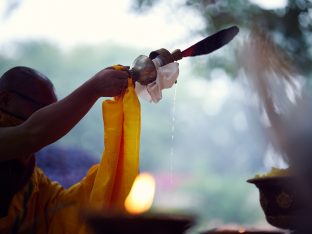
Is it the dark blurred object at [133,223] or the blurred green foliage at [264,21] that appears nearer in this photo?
the dark blurred object at [133,223]

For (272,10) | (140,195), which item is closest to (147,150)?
(272,10)

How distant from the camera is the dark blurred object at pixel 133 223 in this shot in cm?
96

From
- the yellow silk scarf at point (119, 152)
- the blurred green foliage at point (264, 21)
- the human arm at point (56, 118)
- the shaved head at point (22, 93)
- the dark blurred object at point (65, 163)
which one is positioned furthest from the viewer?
the blurred green foliage at point (264, 21)

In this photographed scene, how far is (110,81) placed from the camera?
2.20m

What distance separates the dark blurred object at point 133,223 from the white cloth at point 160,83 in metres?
1.31

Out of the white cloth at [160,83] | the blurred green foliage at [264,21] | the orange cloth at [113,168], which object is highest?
the blurred green foliage at [264,21]

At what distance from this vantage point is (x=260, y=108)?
480 centimetres

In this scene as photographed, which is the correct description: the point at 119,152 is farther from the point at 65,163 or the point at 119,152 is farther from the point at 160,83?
the point at 65,163

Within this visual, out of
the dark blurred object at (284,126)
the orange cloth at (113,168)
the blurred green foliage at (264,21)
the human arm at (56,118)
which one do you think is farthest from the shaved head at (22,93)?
the blurred green foliage at (264,21)

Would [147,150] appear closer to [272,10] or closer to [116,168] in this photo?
[272,10]

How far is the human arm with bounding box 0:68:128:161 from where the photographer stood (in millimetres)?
2146

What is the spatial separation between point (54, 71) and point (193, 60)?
5.97 ft

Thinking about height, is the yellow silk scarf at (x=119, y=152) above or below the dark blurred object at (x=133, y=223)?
above

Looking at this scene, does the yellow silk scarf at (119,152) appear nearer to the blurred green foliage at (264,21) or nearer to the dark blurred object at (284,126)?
the dark blurred object at (284,126)
